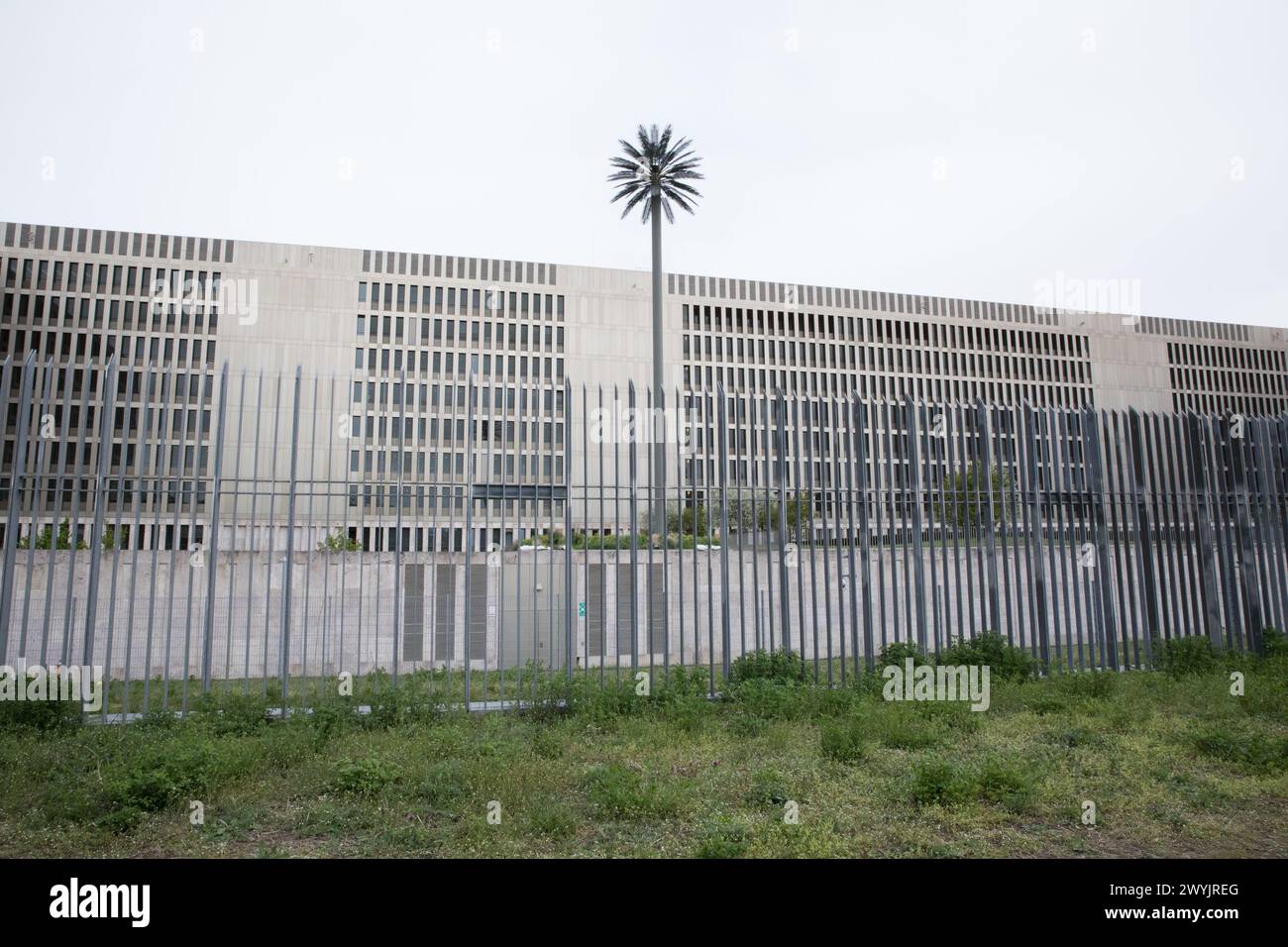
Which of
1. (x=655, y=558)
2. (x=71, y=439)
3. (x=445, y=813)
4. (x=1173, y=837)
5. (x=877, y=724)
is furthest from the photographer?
(x=71, y=439)

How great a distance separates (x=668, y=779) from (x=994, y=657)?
7383 mm

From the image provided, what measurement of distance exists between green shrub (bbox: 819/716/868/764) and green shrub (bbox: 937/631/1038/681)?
4212 millimetres

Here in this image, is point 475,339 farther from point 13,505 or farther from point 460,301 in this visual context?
point 13,505

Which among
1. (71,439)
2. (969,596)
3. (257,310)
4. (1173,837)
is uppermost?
(257,310)

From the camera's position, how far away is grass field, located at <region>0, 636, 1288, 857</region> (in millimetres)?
6434

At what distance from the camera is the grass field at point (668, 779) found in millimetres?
6434

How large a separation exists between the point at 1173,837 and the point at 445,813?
20.0 ft

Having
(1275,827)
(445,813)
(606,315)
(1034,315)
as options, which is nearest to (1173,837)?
(1275,827)

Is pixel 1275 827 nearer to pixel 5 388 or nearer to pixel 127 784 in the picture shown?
pixel 127 784

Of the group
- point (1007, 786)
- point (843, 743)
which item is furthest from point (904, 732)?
point (1007, 786)

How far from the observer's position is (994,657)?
12.9m

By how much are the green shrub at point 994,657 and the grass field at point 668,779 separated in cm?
145

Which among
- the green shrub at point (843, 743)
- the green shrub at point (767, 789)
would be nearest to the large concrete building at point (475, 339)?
the green shrub at point (843, 743)
